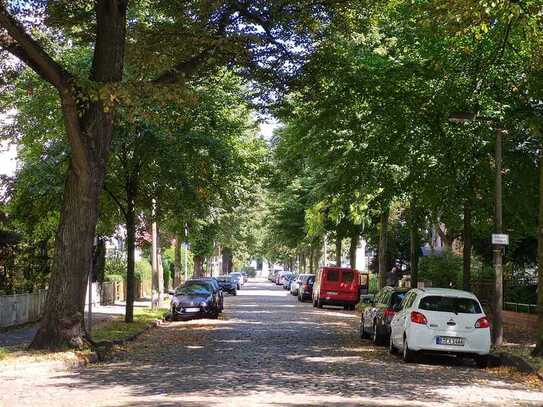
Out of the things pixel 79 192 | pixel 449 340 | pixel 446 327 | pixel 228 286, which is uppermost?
pixel 79 192

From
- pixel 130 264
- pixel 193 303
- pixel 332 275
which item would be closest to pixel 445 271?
pixel 332 275

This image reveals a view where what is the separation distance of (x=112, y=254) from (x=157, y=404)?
Answer: 3956 centimetres

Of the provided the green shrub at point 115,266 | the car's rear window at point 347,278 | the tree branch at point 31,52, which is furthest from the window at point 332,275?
the tree branch at point 31,52

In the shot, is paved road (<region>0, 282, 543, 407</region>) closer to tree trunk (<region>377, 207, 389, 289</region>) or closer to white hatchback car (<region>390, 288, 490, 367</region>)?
white hatchback car (<region>390, 288, 490, 367</region>)

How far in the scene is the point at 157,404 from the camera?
9961 millimetres

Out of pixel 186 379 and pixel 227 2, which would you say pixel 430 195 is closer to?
pixel 227 2

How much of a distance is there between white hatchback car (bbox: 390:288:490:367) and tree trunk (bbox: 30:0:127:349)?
22.4 feet

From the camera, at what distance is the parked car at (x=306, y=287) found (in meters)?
49.0

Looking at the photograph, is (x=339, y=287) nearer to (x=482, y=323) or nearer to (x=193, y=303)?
(x=193, y=303)

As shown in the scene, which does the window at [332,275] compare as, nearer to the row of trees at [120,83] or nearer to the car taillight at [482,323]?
the row of trees at [120,83]

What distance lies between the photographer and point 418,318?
16.4 metres

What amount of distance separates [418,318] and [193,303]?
1376cm

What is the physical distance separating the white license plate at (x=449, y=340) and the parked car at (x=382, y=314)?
3307 mm

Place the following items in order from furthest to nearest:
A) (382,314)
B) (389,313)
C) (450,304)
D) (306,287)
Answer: (306,287), (382,314), (389,313), (450,304)
